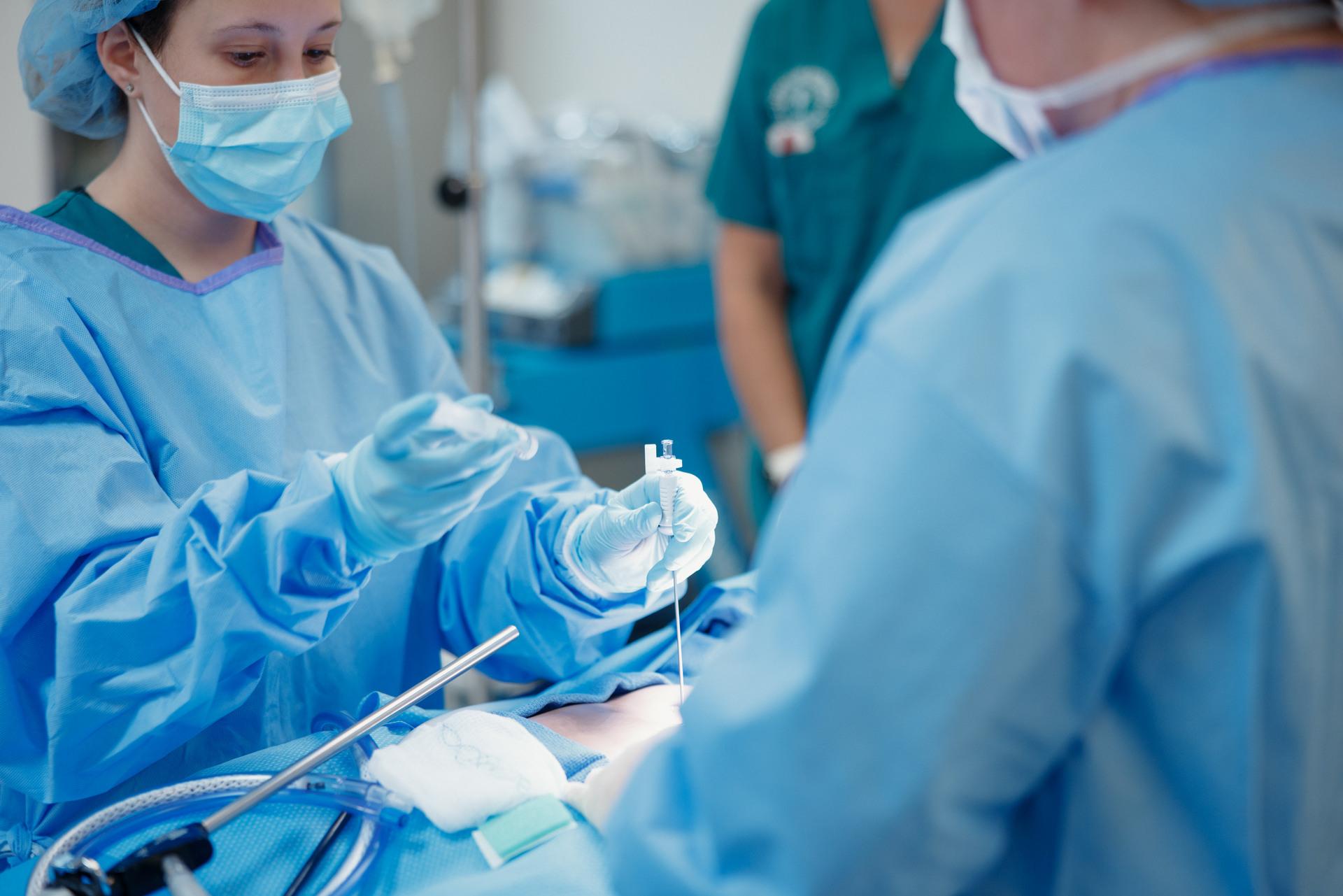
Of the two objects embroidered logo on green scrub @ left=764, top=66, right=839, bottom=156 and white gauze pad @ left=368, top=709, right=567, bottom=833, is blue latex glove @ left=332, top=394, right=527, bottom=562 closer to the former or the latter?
white gauze pad @ left=368, top=709, right=567, bottom=833

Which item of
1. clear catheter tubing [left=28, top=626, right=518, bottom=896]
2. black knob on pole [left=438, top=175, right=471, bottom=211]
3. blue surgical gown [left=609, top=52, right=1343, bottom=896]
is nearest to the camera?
blue surgical gown [left=609, top=52, right=1343, bottom=896]

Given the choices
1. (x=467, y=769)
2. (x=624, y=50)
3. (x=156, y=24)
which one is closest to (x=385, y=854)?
(x=467, y=769)

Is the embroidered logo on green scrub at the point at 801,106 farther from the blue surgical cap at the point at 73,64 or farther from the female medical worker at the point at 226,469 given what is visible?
the blue surgical cap at the point at 73,64

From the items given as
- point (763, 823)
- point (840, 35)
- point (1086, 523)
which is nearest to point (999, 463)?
point (1086, 523)

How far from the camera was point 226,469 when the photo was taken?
113 cm

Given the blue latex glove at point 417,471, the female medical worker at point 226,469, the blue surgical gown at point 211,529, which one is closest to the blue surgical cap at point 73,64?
the female medical worker at point 226,469

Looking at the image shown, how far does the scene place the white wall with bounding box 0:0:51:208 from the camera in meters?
1.21

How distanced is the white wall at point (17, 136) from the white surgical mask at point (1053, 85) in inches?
37.4

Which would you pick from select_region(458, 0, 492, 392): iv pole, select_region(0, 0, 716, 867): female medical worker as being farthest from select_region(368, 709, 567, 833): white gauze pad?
select_region(458, 0, 492, 392): iv pole

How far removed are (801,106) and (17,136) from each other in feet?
3.97

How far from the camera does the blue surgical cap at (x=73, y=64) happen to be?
109 cm

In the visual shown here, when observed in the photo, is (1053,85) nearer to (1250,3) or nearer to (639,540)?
(1250,3)

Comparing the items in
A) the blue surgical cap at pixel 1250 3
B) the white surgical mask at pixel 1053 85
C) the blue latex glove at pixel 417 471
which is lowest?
the blue latex glove at pixel 417 471

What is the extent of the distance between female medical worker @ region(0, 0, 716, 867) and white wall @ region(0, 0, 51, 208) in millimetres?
73
